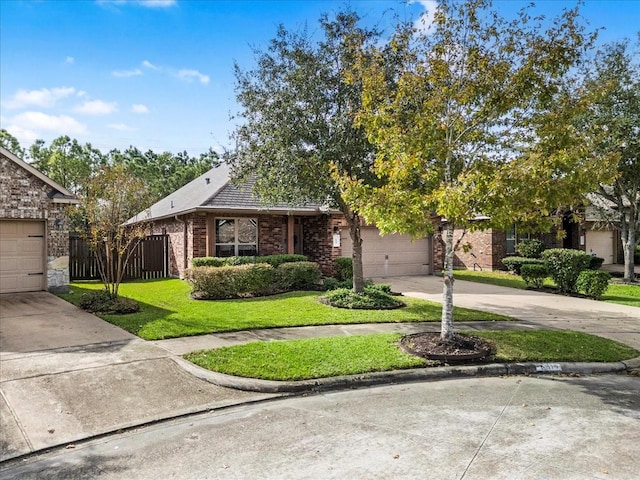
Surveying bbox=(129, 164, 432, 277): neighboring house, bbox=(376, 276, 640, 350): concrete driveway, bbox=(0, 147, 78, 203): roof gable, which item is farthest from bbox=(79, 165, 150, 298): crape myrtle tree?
bbox=(376, 276, 640, 350): concrete driveway

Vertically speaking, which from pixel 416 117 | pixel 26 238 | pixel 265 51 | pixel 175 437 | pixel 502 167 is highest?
pixel 265 51

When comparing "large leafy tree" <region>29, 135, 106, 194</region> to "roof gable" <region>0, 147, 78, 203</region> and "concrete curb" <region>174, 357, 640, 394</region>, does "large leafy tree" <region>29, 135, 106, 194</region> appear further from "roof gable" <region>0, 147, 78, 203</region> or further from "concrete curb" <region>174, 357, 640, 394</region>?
"concrete curb" <region>174, 357, 640, 394</region>

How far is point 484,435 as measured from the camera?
4551 millimetres

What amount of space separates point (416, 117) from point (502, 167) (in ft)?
5.11

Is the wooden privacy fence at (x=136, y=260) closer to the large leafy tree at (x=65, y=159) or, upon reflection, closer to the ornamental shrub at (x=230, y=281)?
the ornamental shrub at (x=230, y=281)

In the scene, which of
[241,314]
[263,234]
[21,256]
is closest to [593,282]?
[241,314]

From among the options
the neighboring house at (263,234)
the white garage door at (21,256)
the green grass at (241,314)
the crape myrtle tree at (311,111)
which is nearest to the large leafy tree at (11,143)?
the neighboring house at (263,234)

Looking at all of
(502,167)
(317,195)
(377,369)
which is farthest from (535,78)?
(317,195)

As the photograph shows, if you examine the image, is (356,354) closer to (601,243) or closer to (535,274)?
(535,274)

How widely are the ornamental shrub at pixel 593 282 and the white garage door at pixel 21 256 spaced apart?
1636cm

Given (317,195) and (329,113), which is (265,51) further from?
(317,195)

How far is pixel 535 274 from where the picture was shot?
52.4ft

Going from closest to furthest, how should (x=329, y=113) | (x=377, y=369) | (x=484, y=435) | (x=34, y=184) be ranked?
(x=484, y=435) → (x=377, y=369) → (x=329, y=113) → (x=34, y=184)

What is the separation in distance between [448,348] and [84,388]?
522 cm
